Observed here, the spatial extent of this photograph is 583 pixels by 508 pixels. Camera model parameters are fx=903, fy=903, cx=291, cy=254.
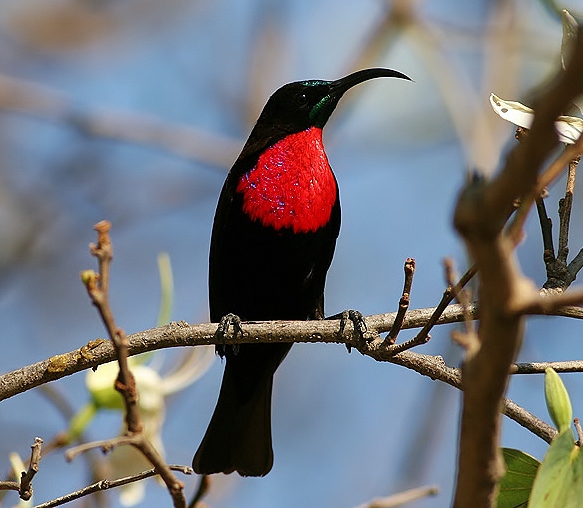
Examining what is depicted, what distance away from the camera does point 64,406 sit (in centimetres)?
237

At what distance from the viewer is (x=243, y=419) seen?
12.0 ft

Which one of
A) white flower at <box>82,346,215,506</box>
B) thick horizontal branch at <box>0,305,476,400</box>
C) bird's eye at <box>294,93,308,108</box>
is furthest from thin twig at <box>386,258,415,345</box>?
bird's eye at <box>294,93,308,108</box>

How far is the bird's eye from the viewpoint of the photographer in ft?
12.4

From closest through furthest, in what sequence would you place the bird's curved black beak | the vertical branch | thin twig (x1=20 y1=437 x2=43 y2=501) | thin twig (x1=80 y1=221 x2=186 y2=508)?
the vertical branch, thin twig (x1=80 y1=221 x2=186 y2=508), thin twig (x1=20 y1=437 x2=43 y2=501), the bird's curved black beak

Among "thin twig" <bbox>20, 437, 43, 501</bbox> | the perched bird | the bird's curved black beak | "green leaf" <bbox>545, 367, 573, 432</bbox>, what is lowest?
"green leaf" <bbox>545, 367, 573, 432</bbox>

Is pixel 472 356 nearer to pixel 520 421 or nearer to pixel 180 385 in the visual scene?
pixel 520 421

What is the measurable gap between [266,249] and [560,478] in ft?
7.43

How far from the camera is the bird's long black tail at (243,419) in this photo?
349 centimetres

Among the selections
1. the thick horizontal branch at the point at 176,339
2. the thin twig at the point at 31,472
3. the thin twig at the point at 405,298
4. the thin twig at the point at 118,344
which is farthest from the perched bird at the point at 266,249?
the thin twig at the point at 118,344

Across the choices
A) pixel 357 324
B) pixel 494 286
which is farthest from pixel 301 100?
pixel 494 286

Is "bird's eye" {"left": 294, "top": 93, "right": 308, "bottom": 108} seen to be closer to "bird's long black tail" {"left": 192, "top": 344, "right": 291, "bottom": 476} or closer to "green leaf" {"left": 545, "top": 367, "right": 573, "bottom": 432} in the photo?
"bird's long black tail" {"left": 192, "top": 344, "right": 291, "bottom": 476}

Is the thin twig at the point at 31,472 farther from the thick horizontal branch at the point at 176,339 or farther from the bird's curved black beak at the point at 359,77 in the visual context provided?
the bird's curved black beak at the point at 359,77

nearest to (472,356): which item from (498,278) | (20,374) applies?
(498,278)

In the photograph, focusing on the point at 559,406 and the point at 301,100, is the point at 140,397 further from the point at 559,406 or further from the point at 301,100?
the point at 301,100
